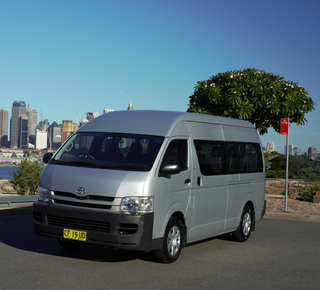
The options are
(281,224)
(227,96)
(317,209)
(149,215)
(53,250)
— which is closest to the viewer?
(149,215)

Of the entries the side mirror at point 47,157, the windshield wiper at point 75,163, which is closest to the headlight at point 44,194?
the windshield wiper at point 75,163

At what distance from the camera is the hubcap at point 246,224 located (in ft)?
36.0

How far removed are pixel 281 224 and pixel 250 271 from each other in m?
6.83

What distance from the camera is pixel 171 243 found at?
26.8ft

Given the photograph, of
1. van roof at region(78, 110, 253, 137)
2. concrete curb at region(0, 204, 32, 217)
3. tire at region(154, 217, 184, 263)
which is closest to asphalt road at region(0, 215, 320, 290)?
tire at region(154, 217, 184, 263)

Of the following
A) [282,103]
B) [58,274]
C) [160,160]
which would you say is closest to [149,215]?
[160,160]

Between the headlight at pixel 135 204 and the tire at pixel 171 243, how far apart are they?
2.32ft

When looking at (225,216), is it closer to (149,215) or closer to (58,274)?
(149,215)

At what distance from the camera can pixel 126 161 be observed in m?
8.07

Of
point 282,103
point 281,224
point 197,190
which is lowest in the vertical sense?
point 281,224

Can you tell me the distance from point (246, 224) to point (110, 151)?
411cm

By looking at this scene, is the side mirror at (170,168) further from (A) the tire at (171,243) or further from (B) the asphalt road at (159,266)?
(B) the asphalt road at (159,266)

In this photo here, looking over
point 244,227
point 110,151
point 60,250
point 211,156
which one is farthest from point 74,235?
point 244,227

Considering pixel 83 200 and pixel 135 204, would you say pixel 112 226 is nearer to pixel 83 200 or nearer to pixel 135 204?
pixel 135 204
